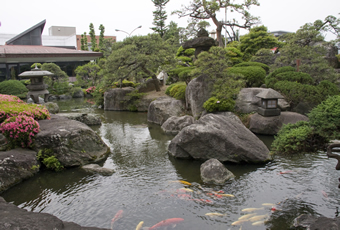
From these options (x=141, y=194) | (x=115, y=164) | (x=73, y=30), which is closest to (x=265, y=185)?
(x=141, y=194)

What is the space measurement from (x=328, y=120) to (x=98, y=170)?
6993 millimetres

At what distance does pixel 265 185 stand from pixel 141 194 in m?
3.57

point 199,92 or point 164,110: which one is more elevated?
point 199,92

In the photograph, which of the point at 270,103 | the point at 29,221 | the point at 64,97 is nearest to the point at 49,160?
the point at 29,221

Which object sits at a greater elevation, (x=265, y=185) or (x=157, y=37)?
(x=157, y=37)

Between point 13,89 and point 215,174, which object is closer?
point 215,174

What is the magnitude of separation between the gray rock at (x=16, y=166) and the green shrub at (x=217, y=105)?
858cm

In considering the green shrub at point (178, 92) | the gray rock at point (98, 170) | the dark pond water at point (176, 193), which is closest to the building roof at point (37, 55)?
the green shrub at point (178, 92)

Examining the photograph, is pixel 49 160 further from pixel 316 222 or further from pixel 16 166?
pixel 316 222

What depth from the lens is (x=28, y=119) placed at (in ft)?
31.5

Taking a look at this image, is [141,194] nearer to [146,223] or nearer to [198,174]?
[146,223]

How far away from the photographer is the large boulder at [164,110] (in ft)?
54.3

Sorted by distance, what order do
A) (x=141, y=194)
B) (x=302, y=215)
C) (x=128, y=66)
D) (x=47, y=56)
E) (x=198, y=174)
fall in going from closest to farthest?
(x=302, y=215) < (x=141, y=194) < (x=198, y=174) < (x=128, y=66) < (x=47, y=56)

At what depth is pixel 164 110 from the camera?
1664 centimetres
